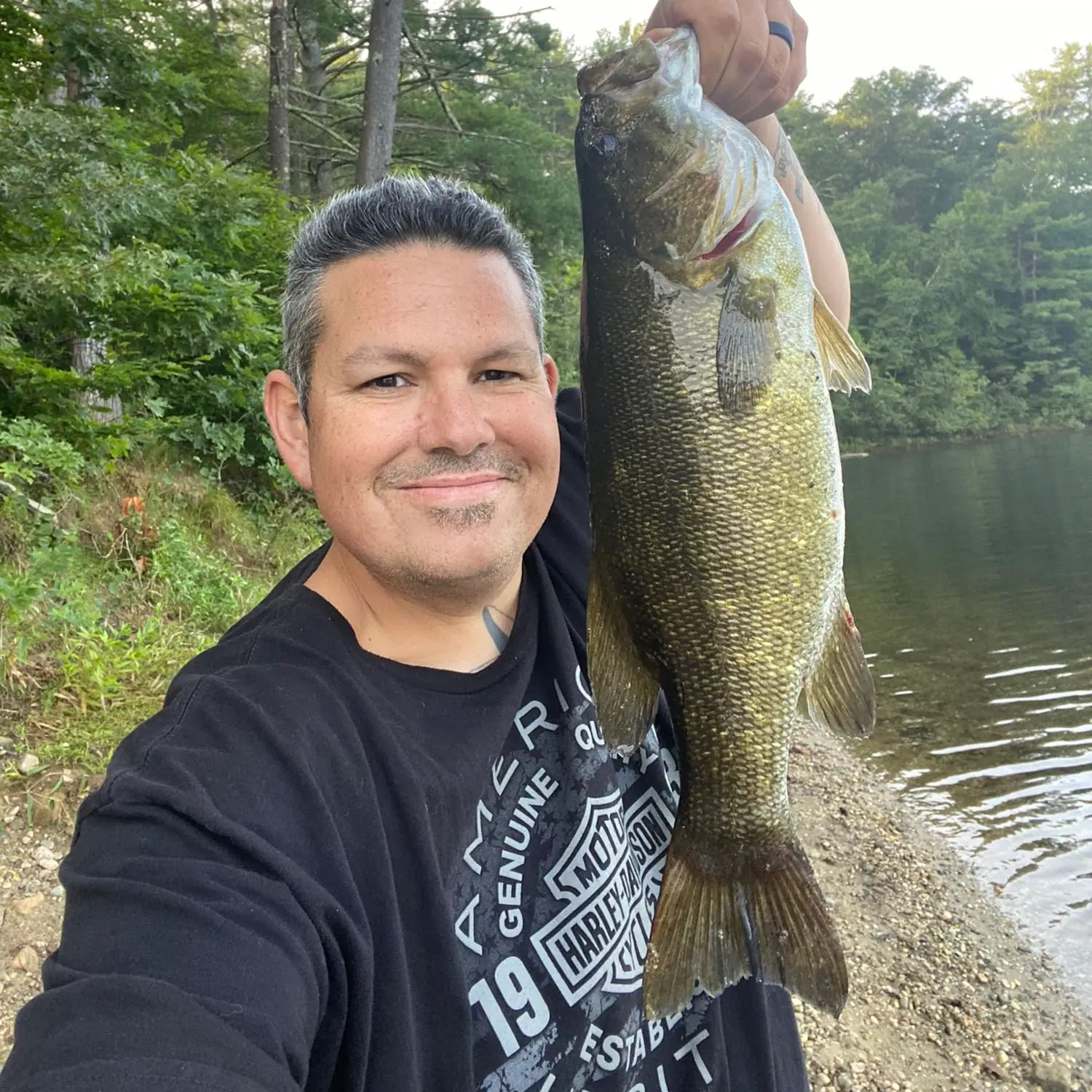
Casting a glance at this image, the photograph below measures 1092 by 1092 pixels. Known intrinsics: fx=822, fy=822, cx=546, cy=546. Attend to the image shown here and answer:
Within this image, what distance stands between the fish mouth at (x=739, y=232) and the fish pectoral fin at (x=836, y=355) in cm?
19

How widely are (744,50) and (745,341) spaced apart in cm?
51

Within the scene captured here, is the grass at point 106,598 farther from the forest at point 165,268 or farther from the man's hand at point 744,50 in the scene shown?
the man's hand at point 744,50

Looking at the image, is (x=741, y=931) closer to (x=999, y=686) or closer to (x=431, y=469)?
(x=431, y=469)

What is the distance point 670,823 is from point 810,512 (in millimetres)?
658

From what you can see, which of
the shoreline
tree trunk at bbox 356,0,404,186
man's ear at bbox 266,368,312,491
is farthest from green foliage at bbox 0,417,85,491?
tree trunk at bbox 356,0,404,186

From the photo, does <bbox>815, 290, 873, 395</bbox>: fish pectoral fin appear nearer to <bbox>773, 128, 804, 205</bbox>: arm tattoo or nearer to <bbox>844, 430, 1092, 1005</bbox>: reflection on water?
<bbox>773, 128, 804, 205</bbox>: arm tattoo

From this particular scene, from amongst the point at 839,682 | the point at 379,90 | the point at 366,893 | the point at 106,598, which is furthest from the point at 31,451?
the point at 379,90

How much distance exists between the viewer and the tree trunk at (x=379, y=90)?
8.41m

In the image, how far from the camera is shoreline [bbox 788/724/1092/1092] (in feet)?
11.8

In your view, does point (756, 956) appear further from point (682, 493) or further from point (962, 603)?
point (962, 603)

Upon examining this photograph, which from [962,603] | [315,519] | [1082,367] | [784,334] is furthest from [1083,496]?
[1082,367]

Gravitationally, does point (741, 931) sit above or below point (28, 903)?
above

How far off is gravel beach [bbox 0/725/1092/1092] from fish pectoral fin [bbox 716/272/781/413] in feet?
9.25

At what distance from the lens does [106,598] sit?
455cm
